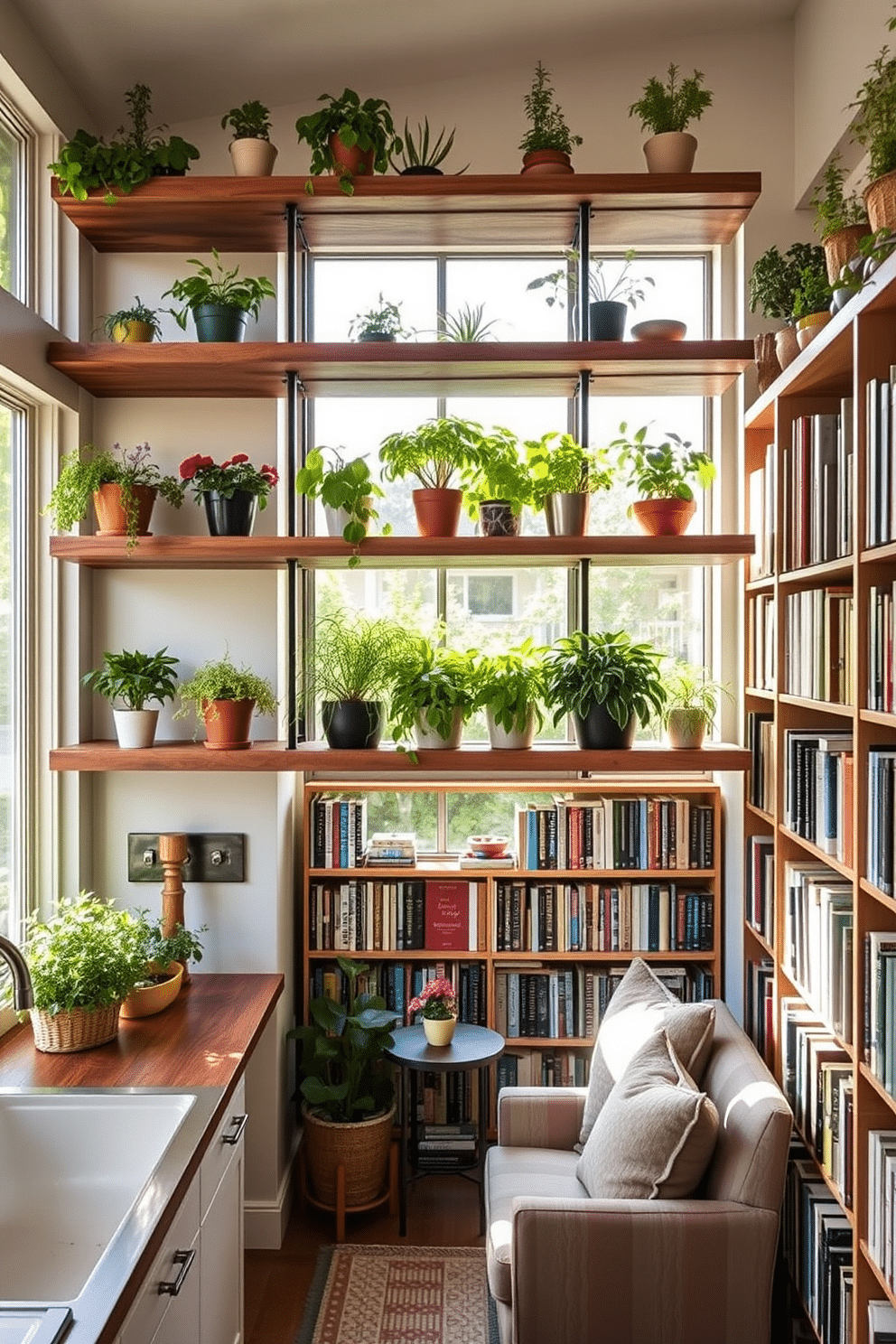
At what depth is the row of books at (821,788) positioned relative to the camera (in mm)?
2279

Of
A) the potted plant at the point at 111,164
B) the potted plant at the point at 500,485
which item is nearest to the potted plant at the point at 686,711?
the potted plant at the point at 500,485

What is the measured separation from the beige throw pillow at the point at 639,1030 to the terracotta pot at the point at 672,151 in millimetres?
2139

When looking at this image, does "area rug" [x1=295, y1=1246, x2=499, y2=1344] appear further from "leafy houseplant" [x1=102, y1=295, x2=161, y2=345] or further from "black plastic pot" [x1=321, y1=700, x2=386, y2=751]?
"leafy houseplant" [x1=102, y1=295, x2=161, y2=345]

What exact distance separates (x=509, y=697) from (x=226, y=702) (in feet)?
2.46

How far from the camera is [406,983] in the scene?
3488 millimetres

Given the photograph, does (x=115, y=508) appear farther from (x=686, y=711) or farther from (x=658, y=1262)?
(x=658, y=1262)

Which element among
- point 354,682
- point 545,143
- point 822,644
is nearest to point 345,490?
point 354,682

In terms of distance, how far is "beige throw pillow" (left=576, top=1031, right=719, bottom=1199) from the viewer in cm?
224

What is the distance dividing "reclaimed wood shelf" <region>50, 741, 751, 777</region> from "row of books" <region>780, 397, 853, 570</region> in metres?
0.60

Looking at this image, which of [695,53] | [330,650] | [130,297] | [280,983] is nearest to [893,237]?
[330,650]

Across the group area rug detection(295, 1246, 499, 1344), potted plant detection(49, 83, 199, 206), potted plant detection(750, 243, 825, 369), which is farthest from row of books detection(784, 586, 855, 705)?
potted plant detection(49, 83, 199, 206)

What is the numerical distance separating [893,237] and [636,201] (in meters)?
1.04

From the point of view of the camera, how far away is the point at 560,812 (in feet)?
11.3

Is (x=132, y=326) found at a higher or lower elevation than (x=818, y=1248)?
higher
